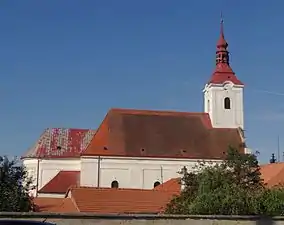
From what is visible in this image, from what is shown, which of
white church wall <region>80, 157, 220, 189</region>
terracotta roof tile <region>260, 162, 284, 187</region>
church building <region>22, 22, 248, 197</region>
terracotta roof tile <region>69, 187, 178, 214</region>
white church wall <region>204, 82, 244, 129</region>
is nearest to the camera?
terracotta roof tile <region>69, 187, 178, 214</region>

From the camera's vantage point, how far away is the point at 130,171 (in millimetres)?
63250

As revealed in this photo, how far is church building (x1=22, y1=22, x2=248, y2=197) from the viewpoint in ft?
208

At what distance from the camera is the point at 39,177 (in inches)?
2662

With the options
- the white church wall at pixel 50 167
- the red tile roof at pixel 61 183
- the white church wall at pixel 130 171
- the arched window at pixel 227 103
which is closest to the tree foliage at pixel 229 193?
the white church wall at pixel 130 171

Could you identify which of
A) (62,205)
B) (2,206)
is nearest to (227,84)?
(62,205)

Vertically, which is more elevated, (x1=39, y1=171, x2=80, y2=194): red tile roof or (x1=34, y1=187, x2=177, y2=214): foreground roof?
(x1=39, y1=171, x2=80, y2=194): red tile roof

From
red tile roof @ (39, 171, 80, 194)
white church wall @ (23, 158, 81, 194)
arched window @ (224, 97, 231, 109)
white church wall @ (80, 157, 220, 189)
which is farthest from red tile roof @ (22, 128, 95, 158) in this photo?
arched window @ (224, 97, 231, 109)

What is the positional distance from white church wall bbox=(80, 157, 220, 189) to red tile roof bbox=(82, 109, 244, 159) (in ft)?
2.37

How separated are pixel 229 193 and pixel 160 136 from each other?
4202 cm

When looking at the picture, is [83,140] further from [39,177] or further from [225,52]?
[225,52]

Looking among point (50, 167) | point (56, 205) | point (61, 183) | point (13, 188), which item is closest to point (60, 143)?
point (50, 167)

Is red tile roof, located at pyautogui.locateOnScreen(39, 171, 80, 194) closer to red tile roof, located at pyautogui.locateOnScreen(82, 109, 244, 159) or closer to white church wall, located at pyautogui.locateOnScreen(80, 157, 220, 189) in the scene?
white church wall, located at pyautogui.locateOnScreen(80, 157, 220, 189)

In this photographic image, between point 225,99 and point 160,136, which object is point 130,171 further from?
point 225,99

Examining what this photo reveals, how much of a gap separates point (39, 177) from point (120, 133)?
11.5m
